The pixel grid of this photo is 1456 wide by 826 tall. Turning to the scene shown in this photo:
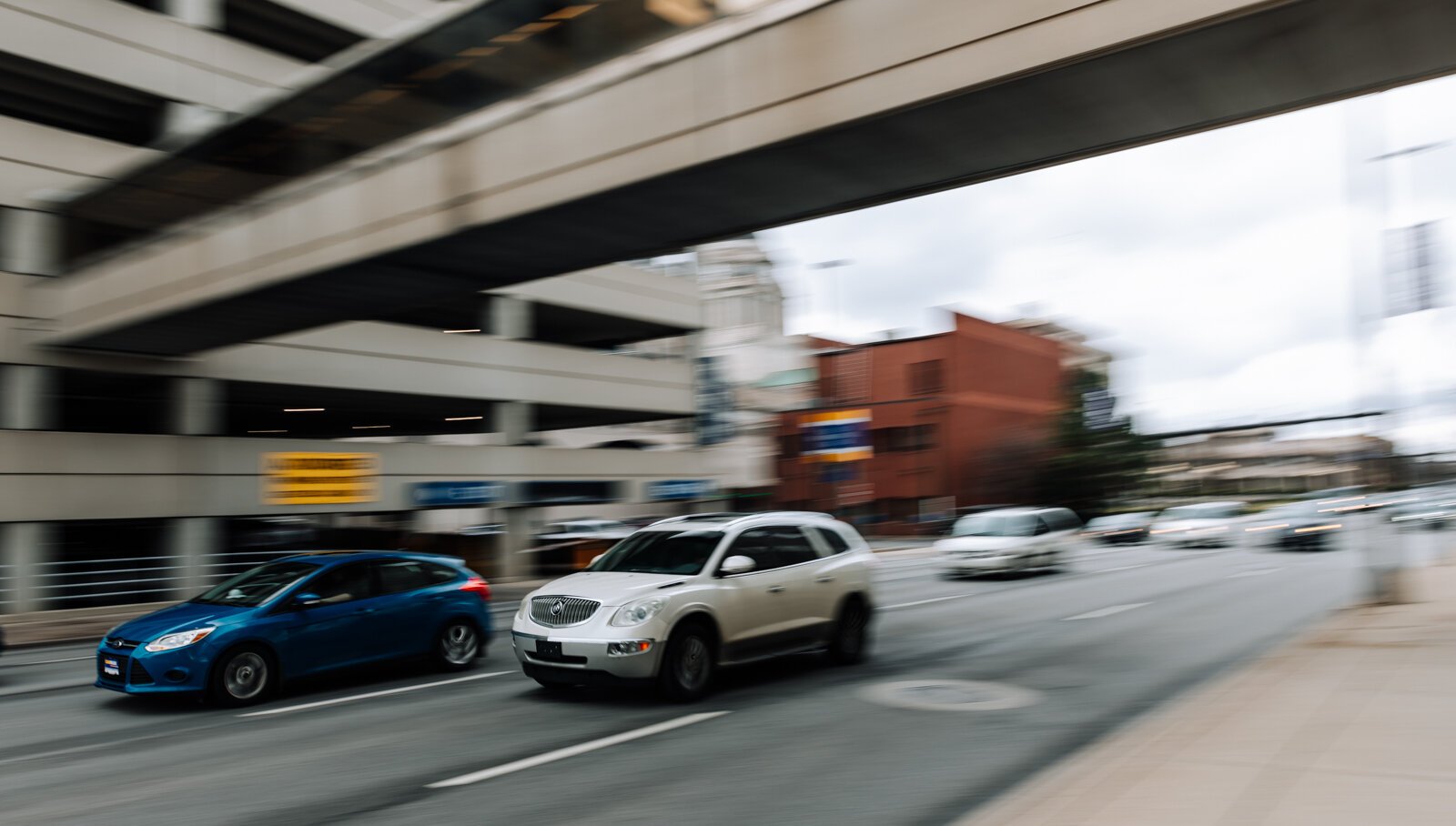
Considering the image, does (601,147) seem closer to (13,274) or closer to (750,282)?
(13,274)

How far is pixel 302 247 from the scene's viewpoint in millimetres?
15586

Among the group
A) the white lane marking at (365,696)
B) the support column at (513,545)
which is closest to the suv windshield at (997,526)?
the support column at (513,545)

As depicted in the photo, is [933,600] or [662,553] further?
[933,600]

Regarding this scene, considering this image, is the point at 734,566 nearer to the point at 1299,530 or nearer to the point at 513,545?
the point at 513,545

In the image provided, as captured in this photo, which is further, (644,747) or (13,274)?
(13,274)

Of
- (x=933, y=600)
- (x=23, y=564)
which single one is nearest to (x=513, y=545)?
(x=23, y=564)

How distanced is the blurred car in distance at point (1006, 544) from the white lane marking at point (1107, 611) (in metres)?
6.27

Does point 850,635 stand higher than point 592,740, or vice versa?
point 850,635

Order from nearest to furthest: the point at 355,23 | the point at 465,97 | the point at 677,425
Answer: the point at 465,97
the point at 355,23
the point at 677,425

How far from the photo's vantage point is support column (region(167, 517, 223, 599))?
23641mm

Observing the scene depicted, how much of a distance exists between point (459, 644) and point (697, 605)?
379 cm

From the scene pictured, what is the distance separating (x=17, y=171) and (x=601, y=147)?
55.5ft

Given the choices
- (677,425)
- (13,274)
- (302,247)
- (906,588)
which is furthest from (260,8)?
(677,425)

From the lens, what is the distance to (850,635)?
39.1 feet
